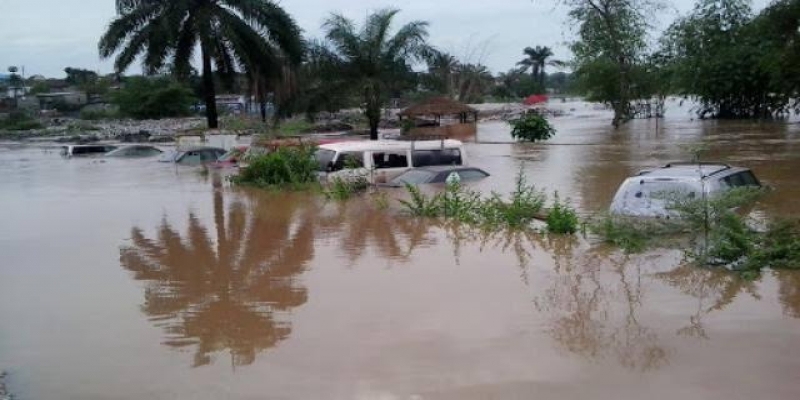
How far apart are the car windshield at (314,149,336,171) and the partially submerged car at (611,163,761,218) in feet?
31.1

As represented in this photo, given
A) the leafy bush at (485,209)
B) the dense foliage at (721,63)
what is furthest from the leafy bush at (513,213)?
the dense foliage at (721,63)

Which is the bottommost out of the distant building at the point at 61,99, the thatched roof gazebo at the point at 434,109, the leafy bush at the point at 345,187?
the leafy bush at the point at 345,187

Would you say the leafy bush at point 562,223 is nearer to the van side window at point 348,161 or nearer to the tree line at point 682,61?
the van side window at point 348,161

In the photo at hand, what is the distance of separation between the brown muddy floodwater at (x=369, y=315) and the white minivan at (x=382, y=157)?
11.1ft

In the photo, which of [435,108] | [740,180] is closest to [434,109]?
[435,108]

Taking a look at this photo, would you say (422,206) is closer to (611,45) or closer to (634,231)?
(634,231)

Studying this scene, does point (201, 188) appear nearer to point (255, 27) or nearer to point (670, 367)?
point (255, 27)

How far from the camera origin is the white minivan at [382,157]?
20422mm

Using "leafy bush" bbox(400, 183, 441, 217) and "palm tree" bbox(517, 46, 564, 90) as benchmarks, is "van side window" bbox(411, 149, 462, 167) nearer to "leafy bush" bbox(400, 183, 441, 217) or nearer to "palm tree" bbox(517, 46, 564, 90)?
"leafy bush" bbox(400, 183, 441, 217)

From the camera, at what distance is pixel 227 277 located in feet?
37.4

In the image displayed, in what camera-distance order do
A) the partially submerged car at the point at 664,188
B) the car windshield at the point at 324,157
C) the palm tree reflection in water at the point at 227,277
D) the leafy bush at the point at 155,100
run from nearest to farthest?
the palm tree reflection in water at the point at 227,277
the partially submerged car at the point at 664,188
the car windshield at the point at 324,157
the leafy bush at the point at 155,100

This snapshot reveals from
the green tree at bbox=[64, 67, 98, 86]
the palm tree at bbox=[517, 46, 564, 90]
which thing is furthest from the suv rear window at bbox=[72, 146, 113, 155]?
the palm tree at bbox=[517, 46, 564, 90]

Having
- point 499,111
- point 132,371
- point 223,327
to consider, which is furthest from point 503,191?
point 499,111

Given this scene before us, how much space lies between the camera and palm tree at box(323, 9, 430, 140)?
38812 millimetres
